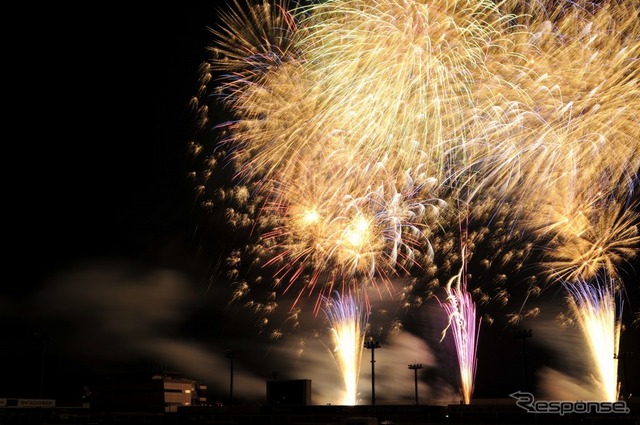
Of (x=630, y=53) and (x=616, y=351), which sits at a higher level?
(x=630, y=53)

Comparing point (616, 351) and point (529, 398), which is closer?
point (529, 398)

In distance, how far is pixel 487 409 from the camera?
47656mm

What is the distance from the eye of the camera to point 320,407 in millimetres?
56531

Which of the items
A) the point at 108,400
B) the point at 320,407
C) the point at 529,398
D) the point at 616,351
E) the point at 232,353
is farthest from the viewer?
the point at 108,400

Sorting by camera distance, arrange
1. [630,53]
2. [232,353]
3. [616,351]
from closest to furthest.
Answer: [630,53], [616,351], [232,353]

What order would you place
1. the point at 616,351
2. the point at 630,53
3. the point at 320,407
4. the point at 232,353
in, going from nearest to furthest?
the point at 630,53, the point at 320,407, the point at 616,351, the point at 232,353

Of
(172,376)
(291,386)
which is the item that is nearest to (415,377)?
(291,386)

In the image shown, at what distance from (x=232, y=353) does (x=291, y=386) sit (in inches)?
364

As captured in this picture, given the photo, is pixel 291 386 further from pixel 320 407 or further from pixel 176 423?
pixel 176 423

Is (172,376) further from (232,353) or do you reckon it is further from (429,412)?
(429,412)

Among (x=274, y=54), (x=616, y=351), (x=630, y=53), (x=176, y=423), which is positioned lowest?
(x=176, y=423)

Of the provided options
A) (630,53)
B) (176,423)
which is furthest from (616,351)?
(176,423)

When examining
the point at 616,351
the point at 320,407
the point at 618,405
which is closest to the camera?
the point at 618,405

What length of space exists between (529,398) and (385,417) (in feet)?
33.4
